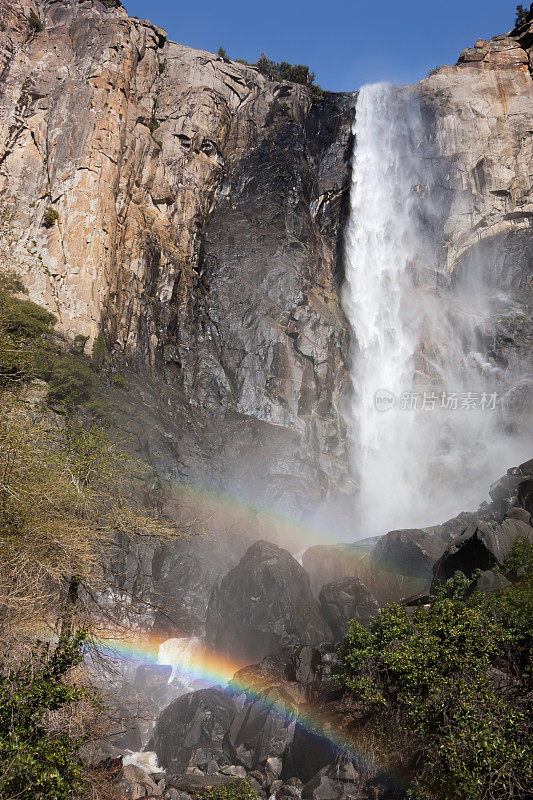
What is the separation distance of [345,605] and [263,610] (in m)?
3.58

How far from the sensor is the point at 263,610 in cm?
2103

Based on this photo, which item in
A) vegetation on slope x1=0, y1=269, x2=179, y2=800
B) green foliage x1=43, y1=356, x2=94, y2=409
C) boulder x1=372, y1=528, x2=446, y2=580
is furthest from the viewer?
green foliage x1=43, y1=356, x2=94, y2=409

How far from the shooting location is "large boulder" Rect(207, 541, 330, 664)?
2039cm

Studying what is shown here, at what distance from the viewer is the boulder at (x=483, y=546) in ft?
54.7

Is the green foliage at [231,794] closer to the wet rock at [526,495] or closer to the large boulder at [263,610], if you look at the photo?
the large boulder at [263,610]

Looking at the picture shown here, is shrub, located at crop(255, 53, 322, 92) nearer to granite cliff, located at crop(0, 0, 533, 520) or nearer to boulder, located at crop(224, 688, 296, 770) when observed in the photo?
granite cliff, located at crop(0, 0, 533, 520)

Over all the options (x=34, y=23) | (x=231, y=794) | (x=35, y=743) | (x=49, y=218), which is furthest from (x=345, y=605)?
(x=34, y=23)

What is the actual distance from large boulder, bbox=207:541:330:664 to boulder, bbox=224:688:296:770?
388cm

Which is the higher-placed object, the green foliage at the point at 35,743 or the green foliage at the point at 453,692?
the green foliage at the point at 35,743

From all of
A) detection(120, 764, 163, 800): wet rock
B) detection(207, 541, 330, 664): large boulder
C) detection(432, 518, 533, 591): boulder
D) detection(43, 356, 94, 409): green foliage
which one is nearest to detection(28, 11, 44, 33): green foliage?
detection(43, 356, 94, 409): green foliage

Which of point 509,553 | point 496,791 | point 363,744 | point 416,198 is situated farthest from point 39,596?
point 416,198

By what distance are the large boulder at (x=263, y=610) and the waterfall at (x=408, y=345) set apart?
14.2 m

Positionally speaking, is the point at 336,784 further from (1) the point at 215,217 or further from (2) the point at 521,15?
(2) the point at 521,15

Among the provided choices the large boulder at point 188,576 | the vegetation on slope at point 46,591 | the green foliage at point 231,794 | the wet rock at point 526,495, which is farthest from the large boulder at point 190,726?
the wet rock at point 526,495
